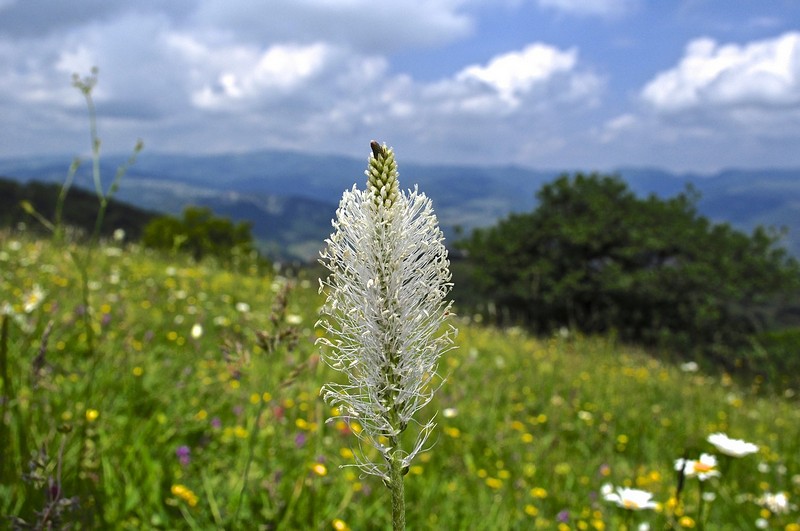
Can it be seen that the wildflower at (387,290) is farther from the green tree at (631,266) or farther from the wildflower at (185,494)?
the green tree at (631,266)

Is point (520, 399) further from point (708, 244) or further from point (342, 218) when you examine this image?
Answer: point (708, 244)

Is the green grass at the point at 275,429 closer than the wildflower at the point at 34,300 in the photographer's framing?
Yes

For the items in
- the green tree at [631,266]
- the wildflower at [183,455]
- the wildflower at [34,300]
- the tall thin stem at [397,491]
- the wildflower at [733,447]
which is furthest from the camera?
the green tree at [631,266]

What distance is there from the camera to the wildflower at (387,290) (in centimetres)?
120

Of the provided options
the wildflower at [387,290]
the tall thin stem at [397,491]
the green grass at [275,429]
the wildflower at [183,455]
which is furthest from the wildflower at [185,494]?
the tall thin stem at [397,491]

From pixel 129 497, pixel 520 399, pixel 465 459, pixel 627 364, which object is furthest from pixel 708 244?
pixel 129 497

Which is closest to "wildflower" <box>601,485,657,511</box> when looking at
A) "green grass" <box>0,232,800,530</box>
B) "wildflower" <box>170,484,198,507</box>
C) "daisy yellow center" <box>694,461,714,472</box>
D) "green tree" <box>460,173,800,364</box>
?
"green grass" <box>0,232,800,530</box>

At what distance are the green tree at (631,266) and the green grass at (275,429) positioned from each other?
26488mm

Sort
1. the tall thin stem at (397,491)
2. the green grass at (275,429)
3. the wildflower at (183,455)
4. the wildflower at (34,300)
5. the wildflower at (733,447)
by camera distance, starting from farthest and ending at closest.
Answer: the wildflower at (34,300), the wildflower at (183,455), the green grass at (275,429), the wildflower at (733,447), the tall thin stem at (397,491)

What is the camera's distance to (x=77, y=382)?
4336 mm

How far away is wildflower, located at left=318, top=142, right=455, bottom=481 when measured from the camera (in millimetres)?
1197

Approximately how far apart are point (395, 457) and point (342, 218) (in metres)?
0.50

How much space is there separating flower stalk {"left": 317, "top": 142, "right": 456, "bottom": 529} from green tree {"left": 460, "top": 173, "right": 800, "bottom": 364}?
3315 centimetres

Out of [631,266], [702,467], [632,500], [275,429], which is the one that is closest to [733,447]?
[702,467]
